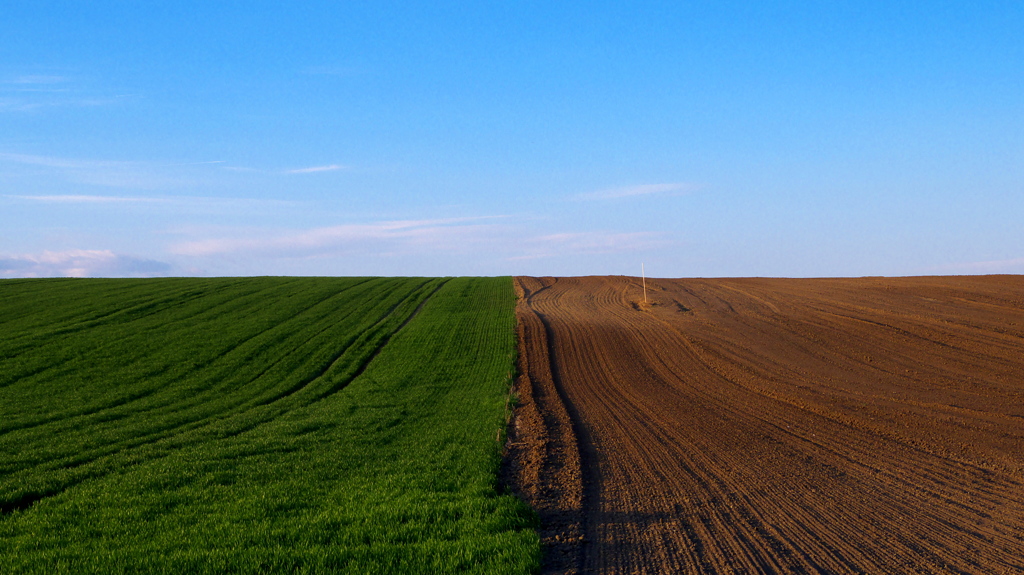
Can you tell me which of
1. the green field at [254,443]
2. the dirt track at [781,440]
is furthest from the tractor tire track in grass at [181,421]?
the dirt track at [781,440]

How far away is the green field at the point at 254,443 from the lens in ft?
24.7

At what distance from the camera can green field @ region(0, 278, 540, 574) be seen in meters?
7.52

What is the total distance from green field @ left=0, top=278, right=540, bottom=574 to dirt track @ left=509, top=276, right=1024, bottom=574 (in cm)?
138

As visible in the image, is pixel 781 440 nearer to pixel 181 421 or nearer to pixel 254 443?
pixel 254 443

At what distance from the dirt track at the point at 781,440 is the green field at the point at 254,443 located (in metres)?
1.38

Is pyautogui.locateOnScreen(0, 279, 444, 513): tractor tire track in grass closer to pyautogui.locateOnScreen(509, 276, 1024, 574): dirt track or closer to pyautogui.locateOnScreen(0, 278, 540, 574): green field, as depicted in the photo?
pyautogui.locateOnScreen(0, 278, 540, 574): green field

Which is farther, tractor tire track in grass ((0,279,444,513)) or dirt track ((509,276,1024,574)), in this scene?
tractor tire track in grass ((0,279,444,513))

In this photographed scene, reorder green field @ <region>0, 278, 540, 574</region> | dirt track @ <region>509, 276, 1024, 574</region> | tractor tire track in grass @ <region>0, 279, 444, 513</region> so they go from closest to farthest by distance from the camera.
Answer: green field @ <region>0, 278, 540, 574</region>
dirt track @ <region>509, 276, 1024, 574</region>
tractor tire track in grass @ <region>0, 279, 444, 513</region>

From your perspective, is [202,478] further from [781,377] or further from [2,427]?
[781,377]

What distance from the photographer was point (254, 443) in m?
14.3

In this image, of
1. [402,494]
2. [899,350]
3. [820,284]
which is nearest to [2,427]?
[402,494]

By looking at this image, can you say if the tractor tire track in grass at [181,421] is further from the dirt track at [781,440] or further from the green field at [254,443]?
the dirt track at [781,440]

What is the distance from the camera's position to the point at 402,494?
32.0 feet

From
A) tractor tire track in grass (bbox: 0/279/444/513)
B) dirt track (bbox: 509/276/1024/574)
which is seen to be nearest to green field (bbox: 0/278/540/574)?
tractor tire track in grass (bbox: 0/279/444/513)
